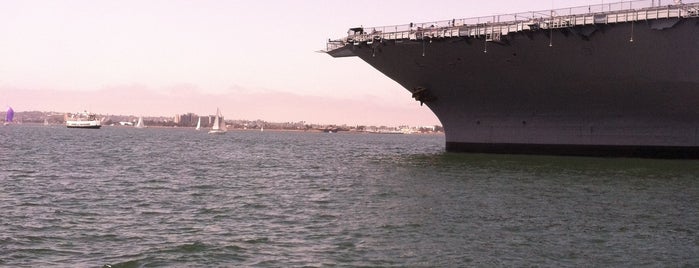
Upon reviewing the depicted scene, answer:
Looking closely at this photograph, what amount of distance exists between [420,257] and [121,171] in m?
23.2

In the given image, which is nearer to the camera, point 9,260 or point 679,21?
point 9,260

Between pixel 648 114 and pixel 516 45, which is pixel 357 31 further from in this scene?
pixel 648 114

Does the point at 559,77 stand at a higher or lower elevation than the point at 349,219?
higher

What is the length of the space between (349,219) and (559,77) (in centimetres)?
2595

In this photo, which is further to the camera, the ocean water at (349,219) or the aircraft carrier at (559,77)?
the aircraft carrier at (559,77)

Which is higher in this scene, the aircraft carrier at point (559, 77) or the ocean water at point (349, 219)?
the aircraft carrier at point (559, 77)

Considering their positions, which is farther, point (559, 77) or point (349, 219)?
point (559, 77)

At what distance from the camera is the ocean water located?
1277 cm

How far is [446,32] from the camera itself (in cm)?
4034

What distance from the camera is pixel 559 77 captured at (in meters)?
39.6

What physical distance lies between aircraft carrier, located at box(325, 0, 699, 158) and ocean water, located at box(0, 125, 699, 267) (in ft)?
25.9

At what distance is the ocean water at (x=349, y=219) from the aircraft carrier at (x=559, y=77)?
791cm

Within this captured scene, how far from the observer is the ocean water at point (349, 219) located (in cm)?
1277

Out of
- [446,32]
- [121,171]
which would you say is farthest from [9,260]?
[446,32]
